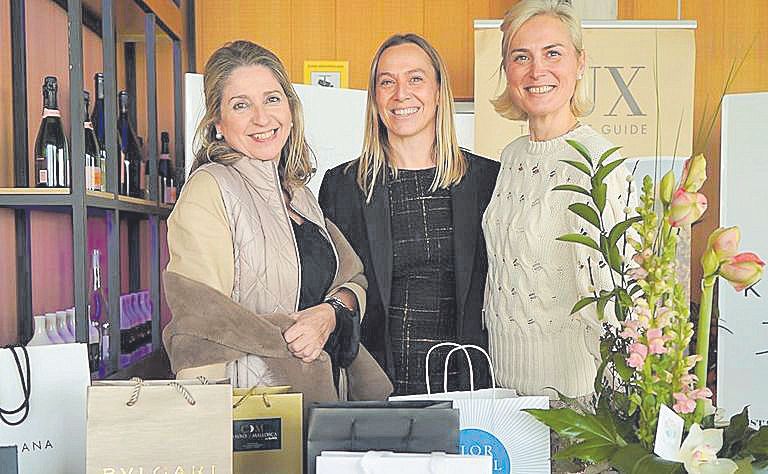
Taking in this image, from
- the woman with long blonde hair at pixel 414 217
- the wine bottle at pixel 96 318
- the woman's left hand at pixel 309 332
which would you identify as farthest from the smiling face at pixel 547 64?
the wine bottle at pixel 96 318

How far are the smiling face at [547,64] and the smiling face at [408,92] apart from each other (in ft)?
0.73

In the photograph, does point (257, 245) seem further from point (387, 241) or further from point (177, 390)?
point (177, 390)

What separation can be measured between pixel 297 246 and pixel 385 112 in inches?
15.7

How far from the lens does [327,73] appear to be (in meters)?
3.15

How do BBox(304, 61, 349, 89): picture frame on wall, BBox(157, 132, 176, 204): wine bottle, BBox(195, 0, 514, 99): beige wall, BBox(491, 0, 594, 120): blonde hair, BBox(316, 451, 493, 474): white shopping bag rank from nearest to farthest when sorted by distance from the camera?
BBox(316, 451, 493, 474): white shopping bag → BBox(491, 0, 594, 120): blonde hair → BBox(157, 132, 176, 204): wine bottle → BBox(304, 61, 349, 89): picture frame on wall → BBox(195, 0, 514, 99): beige wall

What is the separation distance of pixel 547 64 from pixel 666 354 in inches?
41.3

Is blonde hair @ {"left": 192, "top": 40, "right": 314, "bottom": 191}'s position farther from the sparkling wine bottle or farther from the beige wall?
the beige wall

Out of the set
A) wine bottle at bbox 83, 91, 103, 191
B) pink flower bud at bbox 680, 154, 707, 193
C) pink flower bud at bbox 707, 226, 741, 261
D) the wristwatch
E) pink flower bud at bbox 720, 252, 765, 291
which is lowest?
the wristwatch

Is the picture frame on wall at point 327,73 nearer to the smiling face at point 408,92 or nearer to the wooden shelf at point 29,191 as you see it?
the smiling face at point 408,92

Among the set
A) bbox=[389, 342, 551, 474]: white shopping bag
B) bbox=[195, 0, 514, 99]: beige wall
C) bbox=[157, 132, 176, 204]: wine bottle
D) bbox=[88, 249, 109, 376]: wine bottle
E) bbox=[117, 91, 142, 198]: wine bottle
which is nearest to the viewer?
bbox=[389, 342, 551, 474]: white shopping bag

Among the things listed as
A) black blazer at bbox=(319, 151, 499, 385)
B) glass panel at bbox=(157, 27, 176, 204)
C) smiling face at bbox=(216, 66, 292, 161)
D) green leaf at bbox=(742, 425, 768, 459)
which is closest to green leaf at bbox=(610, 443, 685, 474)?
green leaf at bbox=(742, 425, 768, 459)

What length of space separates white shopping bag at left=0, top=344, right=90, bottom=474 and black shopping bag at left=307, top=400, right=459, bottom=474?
21.7 inches

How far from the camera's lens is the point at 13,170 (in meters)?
2.07

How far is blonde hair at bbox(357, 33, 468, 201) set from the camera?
6.60ft
